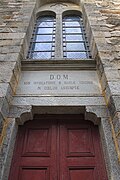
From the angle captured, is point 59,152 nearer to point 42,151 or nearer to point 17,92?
point 42,151

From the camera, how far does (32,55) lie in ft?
16.2

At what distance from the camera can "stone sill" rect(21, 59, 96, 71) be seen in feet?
13.5

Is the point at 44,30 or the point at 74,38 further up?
the point at 44,30

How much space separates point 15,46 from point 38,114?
155 cm

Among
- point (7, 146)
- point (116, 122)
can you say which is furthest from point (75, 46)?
point (7, 146)

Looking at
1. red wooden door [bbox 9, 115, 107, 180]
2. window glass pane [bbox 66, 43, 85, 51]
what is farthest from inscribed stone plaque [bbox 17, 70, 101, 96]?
window glass pane [bbox 66, 43, 85, 51]

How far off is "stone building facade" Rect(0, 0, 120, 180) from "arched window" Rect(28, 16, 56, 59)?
0.28 m

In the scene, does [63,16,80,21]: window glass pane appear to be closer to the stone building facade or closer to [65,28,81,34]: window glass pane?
[65,28,81,34]: window glass pane

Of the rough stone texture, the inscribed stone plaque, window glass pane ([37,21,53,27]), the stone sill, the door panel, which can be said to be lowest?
the door panel

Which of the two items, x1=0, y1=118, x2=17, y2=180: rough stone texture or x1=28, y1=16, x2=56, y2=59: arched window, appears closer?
x1=0, y1=118, x2=17, y2=180: rough stone texture

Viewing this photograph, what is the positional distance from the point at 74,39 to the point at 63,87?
7.32ft

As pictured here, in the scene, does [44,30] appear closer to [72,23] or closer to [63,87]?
[72,23]

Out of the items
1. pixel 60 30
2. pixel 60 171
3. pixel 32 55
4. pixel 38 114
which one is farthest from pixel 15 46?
pixel 60 171

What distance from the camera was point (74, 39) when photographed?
545 centimetres
